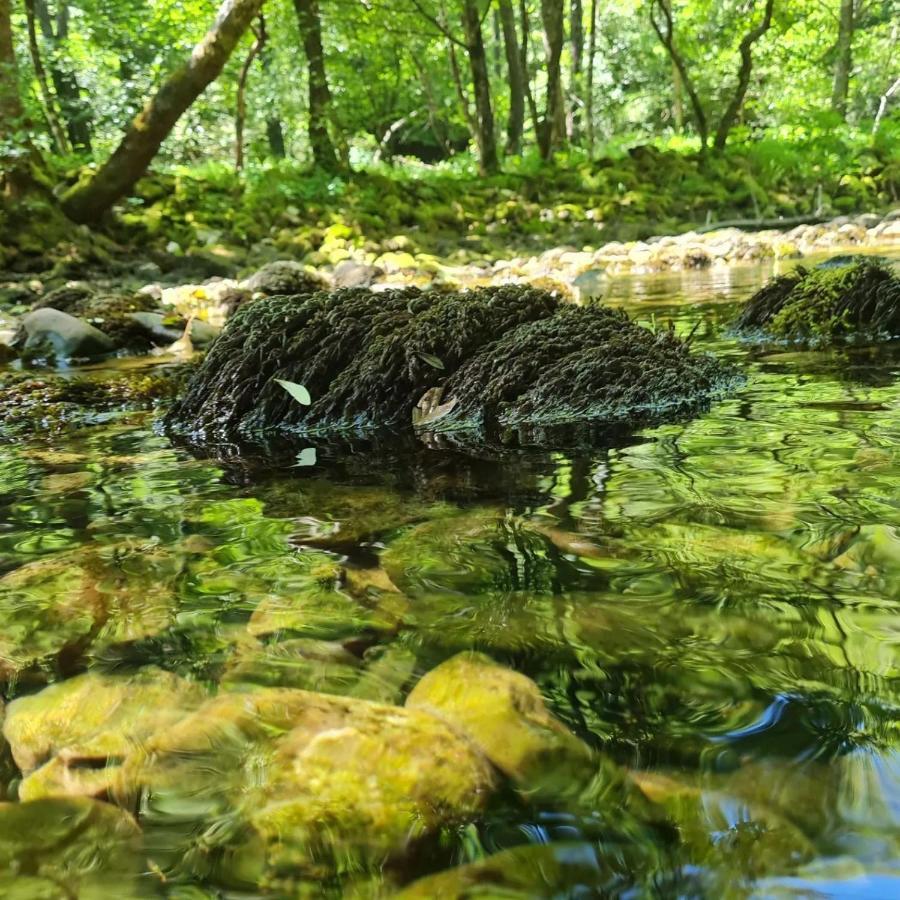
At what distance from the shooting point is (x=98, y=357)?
703 cm

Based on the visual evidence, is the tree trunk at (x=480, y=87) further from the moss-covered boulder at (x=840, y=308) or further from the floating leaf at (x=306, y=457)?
the floating leaf at (x=306, y=457)

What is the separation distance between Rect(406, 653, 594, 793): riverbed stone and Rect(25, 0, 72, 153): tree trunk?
18.6 m

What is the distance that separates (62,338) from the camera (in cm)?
690

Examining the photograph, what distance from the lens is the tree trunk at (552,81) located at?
1933 cm

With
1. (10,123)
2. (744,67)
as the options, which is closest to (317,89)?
(10,123)

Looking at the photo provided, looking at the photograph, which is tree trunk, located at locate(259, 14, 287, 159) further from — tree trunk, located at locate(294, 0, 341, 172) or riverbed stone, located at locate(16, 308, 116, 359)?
riverbed stone, located at locate(16, 308, 116, 359)

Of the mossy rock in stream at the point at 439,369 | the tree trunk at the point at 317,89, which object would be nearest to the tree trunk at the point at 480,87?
the tree trunk at the point at 317,89

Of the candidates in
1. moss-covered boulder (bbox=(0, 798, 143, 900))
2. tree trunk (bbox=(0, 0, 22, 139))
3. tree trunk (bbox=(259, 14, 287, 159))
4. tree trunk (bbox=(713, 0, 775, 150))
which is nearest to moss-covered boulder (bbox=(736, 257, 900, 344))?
moss-covered boulder (bbox=(0, 798, 143, 900))

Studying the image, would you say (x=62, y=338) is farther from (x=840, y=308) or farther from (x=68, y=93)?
(x=68, y=93)

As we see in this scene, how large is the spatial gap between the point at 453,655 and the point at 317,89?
61.3 ft

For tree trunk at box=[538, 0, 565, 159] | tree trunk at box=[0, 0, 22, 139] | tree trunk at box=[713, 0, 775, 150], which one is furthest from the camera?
tree trunk at box=[538, 0, 565, 159]

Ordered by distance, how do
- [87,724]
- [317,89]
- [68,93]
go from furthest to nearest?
[68,93] → [317,89] → [87,724]

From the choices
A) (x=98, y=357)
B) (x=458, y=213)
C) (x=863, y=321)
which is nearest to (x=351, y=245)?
(x=458, y=213)

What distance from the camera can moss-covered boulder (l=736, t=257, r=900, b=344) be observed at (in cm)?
541
